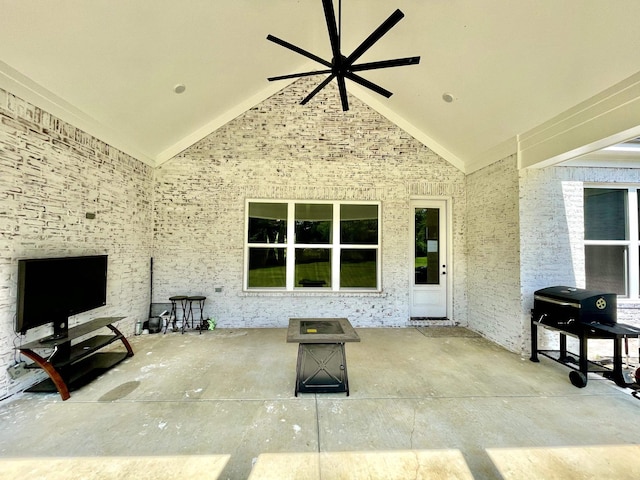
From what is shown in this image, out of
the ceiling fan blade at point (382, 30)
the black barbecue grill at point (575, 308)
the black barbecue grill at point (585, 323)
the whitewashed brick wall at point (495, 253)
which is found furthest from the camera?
the whitewashed brick wall at point (495, 253)

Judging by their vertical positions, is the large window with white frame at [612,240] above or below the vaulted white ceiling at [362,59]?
below

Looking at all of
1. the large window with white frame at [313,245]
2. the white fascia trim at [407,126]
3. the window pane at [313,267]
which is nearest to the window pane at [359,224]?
the large window with white frame at [313,245]

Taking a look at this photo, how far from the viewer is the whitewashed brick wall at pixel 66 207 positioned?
286 cm

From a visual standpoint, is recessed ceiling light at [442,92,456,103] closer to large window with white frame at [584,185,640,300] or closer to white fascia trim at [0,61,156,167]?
large window with white frame at [584,185,640,300]

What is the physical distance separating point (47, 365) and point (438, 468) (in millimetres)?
3597

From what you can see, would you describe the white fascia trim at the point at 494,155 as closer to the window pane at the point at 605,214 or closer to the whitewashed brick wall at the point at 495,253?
the whitewashed brick wall at the point at 495,253

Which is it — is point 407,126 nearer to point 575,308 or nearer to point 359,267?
point 359,267

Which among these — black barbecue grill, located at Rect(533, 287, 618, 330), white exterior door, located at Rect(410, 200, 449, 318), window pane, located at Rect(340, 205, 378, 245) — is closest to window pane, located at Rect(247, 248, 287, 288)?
window pane, located at Rect(340, 205, 378, 245)

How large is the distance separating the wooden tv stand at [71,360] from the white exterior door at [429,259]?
16.4 feet

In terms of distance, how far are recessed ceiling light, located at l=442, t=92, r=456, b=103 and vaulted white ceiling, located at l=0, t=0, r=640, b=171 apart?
92 millimetres

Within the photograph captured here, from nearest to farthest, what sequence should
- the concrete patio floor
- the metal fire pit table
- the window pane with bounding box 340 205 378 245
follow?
the concrete patio floor
the metal fire pit table
the window pane with bounding box 340 205 378 245

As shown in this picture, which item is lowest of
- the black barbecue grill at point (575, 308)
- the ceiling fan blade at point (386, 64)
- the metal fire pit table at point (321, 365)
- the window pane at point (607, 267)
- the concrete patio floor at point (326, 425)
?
the concrete patio floor at point (326, 425)

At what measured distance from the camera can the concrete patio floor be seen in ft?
6.54

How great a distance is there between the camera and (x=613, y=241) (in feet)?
16.0
